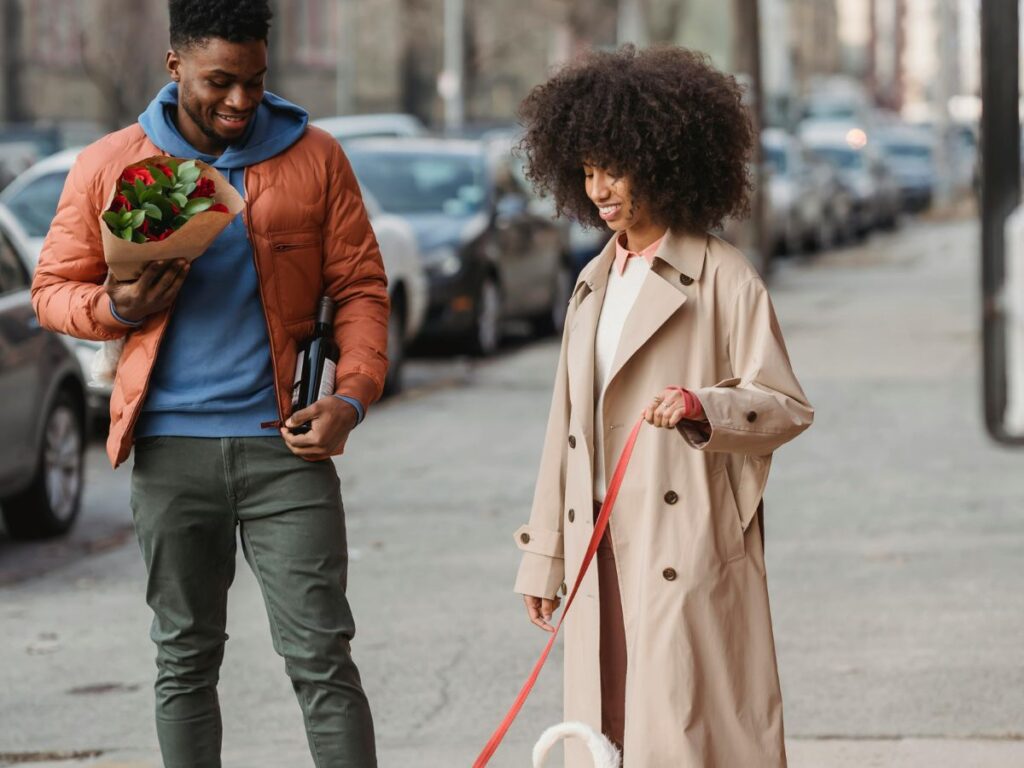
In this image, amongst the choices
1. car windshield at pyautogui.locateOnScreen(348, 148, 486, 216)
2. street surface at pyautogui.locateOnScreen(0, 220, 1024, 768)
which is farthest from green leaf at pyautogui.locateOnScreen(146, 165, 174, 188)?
car windshield at pyautogui.locateOnScreen(348, 148, 486, 216)

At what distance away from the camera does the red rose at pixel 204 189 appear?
4.01 m

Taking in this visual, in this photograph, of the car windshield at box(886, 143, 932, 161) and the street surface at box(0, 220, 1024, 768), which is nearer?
the street surface at box(0, 220, 1024, 768)

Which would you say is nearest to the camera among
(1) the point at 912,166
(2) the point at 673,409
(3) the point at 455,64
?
(2) the point at 673,409

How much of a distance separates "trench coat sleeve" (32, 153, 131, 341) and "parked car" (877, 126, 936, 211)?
4520 centimetres

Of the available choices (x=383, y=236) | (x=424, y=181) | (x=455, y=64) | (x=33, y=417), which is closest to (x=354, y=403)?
(x=33, y=417)

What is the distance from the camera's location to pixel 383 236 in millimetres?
13555

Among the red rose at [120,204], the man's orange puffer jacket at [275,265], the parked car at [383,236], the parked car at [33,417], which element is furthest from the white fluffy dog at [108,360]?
the parked car at [383,236]

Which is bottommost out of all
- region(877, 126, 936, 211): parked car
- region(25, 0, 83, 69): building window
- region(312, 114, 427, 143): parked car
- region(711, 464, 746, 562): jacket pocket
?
region(877, 126, 936, 211): parked car

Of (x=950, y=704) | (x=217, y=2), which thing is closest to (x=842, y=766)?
(x=950, y=704)

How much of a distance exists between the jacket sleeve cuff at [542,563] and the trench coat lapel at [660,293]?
37 centimetres

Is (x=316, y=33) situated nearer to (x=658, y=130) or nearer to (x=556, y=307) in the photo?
(x=556, y=307)

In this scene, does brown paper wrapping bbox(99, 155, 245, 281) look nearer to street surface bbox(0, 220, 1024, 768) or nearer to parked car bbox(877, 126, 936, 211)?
street surface bbox(0, 220, 1024, 768)

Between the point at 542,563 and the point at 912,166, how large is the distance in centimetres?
4722

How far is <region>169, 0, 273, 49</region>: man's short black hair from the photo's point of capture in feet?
13.4
